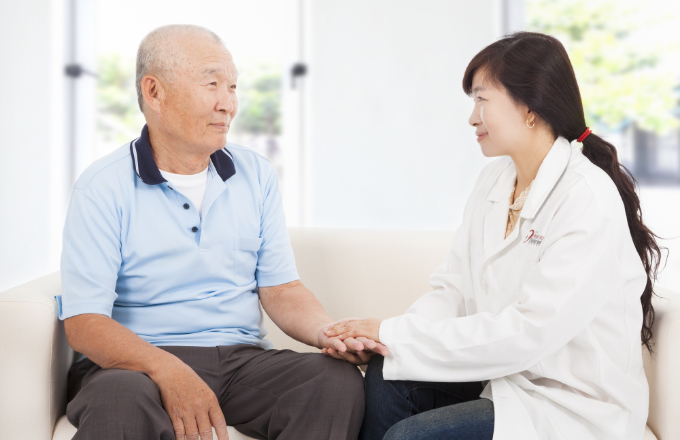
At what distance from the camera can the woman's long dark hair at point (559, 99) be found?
4.43ft

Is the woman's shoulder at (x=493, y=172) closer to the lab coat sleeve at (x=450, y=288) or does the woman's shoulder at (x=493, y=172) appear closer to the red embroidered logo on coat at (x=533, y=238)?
the lab coat sleeve at (x=450, y=288)

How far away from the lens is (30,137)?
11.2 feet

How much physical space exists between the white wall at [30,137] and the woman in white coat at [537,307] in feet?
8.75

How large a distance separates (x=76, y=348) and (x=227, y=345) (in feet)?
1.21

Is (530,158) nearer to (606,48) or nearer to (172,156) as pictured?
(172,156)

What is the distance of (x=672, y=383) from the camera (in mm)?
1335

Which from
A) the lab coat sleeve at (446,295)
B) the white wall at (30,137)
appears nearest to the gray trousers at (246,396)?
the lab coat sleeve at (446,295)

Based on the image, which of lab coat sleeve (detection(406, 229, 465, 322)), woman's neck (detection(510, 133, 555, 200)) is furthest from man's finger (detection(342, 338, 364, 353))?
woman's neck (detection(510, 133, 555, 200))

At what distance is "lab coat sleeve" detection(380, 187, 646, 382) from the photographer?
46.7 inches

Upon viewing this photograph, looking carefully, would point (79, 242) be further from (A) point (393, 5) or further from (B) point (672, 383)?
(A) point (393, 5)

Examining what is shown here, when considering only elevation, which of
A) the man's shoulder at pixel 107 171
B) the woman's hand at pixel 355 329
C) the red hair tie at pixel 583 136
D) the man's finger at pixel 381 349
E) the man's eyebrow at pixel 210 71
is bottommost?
the man's finger at pixel 381 349

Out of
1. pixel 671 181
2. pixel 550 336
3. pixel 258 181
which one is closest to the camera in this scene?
pixel 550 336

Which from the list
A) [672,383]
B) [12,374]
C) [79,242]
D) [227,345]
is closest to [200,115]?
[79,242]

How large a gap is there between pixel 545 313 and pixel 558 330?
0.15ft
